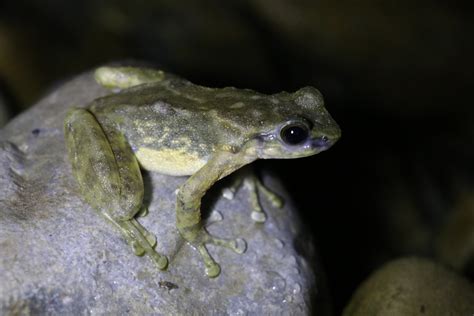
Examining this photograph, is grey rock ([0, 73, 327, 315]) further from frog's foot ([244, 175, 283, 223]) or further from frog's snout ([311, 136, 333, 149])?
frog's snout ([311, 136, 333, 149])

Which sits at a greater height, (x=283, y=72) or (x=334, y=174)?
(x=283, y=72)

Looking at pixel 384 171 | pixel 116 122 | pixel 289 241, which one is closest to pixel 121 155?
pixel 116 122

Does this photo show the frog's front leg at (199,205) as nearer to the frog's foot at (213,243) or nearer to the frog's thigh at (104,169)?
the frog's foot at (213,243)

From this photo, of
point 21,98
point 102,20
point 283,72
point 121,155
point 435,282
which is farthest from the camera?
point 102,20

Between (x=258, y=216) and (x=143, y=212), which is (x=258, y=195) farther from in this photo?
(x=143, y=212)

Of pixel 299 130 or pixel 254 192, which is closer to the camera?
pixel 299 130

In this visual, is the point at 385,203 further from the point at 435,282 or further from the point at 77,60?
the point at 77,60

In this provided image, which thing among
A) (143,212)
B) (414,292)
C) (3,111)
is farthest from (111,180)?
(3,111)
